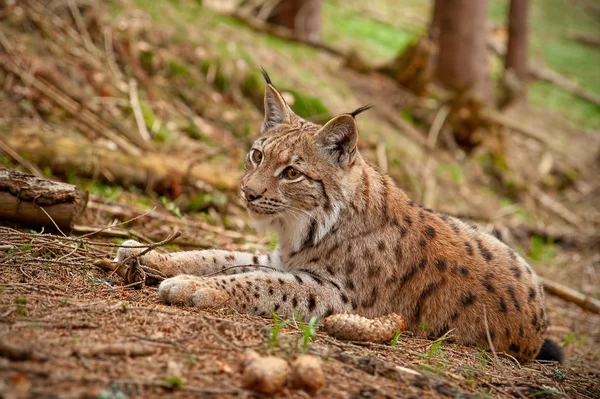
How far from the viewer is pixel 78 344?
10.0 ft

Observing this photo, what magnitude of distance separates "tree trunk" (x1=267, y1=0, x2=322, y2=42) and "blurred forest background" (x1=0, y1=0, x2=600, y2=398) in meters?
0.04

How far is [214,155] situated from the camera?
27.8 feet

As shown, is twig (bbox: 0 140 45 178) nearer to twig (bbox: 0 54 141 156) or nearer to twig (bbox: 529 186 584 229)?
twig (bbox: 0 54 141 156)

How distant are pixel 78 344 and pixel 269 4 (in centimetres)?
1318

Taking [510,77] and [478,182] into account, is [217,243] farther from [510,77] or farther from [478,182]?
[510,77]

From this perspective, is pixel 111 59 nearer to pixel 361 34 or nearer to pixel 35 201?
pixel 35 201

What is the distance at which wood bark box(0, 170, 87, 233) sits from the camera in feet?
15.8

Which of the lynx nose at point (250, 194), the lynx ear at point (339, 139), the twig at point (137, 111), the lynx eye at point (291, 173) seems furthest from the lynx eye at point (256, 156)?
the twig at point (137, 111)

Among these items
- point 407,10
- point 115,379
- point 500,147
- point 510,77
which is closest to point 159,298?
point 115,379

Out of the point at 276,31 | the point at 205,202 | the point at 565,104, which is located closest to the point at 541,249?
the point at 205,202

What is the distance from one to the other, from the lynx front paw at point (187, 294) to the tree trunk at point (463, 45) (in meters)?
11.3

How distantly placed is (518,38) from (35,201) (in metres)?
19.0

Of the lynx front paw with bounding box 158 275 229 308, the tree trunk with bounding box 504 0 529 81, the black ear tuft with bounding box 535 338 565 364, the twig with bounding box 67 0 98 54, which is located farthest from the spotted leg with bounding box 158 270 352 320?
the tree trunk with bounding box 504 0 529 81

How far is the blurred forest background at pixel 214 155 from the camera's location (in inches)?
142
